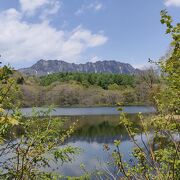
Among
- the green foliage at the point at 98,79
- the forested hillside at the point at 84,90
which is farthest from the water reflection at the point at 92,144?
the green foliage at the point at 98,79

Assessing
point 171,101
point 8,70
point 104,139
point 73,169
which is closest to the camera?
point 8,70

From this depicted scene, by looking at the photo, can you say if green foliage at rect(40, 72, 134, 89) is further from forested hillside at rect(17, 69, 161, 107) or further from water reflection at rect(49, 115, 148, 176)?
water reflection at rect(49, 115, 148, 176)

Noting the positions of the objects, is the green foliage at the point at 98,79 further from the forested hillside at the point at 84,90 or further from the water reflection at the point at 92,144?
the water reflection at the point at 92,144

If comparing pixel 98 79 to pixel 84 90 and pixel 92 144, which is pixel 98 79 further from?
pixel 92 144

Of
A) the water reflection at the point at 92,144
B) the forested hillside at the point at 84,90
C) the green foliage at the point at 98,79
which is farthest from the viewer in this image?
the green foliage at the point at 98,79

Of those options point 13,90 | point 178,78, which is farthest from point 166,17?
point 13,90

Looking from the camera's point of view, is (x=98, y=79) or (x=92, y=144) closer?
(x=92, y=144)

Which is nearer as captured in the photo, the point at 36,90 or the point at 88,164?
the point at 88,164

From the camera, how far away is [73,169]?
23.7m

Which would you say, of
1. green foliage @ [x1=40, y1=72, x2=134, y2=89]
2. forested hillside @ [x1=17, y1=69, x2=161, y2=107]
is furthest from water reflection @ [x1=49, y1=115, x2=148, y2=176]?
green foliage @ [x1=40, y1=72, x2=134, y2=89]

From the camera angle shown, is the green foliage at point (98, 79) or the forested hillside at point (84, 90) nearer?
the forested hillside at point (84, 90)

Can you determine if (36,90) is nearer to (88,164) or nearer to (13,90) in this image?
(88,164)

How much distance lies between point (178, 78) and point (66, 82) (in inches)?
5881

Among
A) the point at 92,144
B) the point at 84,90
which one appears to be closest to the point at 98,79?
the point at 84,90
